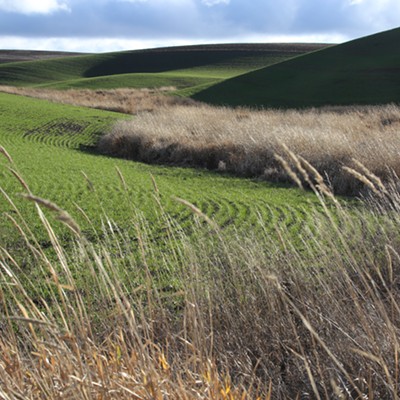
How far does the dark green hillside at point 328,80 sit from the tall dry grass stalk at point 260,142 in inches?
635

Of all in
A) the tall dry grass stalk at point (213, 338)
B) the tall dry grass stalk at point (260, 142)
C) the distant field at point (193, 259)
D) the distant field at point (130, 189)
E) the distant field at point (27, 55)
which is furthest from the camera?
the distant field at point (27, 55)

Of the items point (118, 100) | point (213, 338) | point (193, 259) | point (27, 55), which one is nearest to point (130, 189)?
point (193, 259)

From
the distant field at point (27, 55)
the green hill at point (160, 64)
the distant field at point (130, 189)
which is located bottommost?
the distant field at point (130, 189)

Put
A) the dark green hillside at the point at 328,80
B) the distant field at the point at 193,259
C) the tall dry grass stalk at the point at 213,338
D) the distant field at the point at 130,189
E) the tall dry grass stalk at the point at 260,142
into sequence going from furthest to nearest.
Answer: the dark green hillside at the point at 328,80 → the tall dry grass stalk at the point at 260,142 → the distant field at the point at 130,189 → the distant field at the point at 193,259 → the tall dry grass stalk at the point at 213,338

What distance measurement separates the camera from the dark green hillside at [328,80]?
3703cm

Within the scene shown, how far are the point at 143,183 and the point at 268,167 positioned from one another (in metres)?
3.69

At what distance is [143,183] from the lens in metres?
11.7

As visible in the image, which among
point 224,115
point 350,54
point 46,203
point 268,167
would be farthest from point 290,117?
point 350,54

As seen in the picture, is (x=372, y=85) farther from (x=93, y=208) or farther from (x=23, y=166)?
(x=93, y=208)

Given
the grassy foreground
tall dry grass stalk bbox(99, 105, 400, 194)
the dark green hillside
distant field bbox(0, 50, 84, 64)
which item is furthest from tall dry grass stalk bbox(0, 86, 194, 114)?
distant field bbox(0, 50, 84, 64)

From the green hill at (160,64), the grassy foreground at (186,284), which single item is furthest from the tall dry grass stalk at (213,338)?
the green hill at (160,64)

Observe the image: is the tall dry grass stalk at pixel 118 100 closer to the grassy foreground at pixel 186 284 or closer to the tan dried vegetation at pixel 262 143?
the tan dried vegetation at pixel 262 143

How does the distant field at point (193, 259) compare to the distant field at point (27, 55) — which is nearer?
the distant field at point (193, 259)

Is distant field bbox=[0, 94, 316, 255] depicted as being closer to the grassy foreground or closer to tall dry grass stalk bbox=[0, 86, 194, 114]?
the grassy foreground
